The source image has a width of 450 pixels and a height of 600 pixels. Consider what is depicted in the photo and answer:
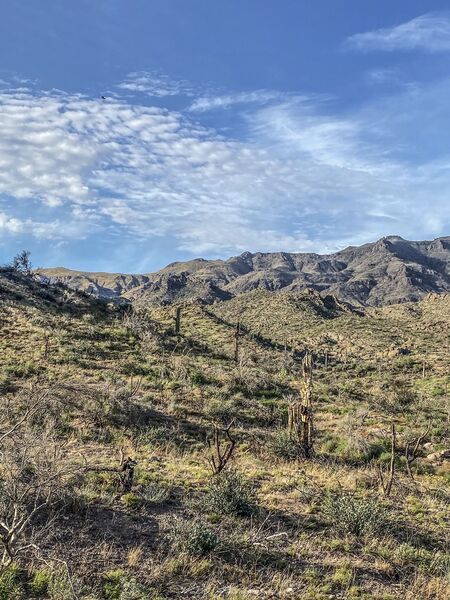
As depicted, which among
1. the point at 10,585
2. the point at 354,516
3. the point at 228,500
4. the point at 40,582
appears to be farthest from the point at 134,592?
the point at 354,516

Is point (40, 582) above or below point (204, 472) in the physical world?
above

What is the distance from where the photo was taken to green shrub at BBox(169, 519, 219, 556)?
7.67m

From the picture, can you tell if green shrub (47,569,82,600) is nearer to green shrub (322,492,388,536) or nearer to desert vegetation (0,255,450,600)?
desert vegetation (0,255,450,600)

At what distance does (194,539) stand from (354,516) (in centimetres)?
358

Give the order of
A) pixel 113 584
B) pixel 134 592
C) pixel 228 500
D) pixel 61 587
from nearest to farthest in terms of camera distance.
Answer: pixel 61 587 < pixel 134 592 < pixel 113 584 < pixel 228 500

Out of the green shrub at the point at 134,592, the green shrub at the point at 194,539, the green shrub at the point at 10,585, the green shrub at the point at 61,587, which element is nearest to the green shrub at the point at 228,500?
the green shrub at the point at 194,539

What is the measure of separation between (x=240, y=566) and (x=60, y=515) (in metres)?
3.59

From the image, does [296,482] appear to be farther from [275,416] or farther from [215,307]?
[215,307]

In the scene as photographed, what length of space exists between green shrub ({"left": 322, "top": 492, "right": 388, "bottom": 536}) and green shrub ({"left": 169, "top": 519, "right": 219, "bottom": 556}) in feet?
9.29

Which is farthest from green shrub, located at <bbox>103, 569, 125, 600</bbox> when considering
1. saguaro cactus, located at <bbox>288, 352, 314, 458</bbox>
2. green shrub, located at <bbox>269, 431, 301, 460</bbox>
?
saguaro cactus, located at <bbox>288, 352, 314, 458</bbox>

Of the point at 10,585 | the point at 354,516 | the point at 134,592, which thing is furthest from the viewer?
the point at 354,516

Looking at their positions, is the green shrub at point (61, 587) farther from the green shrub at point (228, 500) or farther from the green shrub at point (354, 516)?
the green shrub at point (354, 516)

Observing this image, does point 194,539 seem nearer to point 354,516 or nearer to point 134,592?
point 134,592

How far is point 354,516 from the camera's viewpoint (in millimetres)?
9289
